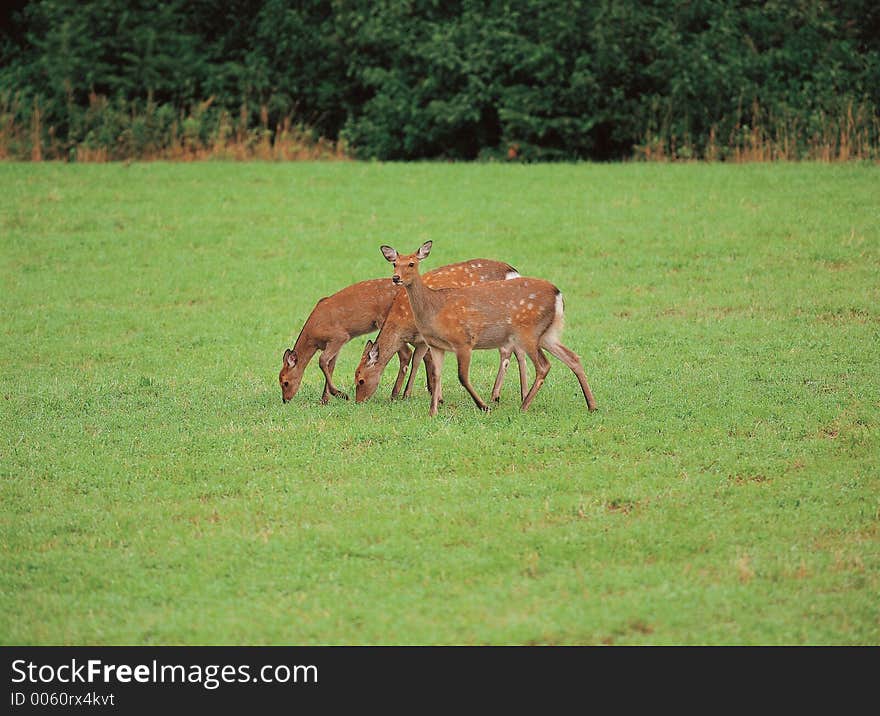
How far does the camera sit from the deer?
36.3 feet

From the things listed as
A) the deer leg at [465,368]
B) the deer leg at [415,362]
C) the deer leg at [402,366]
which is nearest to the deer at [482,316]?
the deer leg at [465,368]

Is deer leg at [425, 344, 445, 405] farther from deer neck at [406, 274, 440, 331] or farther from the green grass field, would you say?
deer neck at [406, 274, 440, 331]

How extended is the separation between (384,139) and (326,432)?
20.8 metres

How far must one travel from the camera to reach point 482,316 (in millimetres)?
11070

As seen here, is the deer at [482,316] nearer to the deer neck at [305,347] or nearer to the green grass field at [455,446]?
the green grass field at [455,446]

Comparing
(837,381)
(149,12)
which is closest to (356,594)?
(837,381)

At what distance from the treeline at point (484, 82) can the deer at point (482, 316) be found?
1399 centimetres

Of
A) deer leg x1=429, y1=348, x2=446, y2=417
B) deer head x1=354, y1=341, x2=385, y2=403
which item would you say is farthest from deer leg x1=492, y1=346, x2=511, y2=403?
deer head x1=354, y1=341, x2=385, y2=403

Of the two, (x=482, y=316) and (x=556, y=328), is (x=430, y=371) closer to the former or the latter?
(x=482, y=316)

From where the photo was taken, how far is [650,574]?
7531 mm

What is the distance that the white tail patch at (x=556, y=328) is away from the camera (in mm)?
11102

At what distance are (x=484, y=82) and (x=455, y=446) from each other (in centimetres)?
2006

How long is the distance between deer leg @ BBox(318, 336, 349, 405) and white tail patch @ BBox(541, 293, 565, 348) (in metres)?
1.90
